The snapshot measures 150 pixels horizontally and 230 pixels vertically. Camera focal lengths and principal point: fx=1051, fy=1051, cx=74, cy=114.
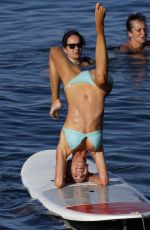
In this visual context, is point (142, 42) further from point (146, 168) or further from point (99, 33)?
point (99, 33)

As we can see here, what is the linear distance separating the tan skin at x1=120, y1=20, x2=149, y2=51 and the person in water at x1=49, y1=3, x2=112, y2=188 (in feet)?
23.1

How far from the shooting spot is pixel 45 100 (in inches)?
619

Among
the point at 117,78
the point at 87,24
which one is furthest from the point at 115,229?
the point at 87,24

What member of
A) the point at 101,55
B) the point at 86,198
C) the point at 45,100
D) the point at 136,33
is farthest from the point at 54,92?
the point at 136,33

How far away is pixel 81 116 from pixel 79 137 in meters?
0.23

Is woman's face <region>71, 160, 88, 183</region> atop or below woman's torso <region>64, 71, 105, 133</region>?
below

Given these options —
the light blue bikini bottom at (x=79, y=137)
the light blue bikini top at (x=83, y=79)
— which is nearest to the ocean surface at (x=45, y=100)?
the light blue bikini bottom at (x=79, y=137)

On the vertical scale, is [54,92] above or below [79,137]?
above

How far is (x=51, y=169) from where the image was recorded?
37.9 feet

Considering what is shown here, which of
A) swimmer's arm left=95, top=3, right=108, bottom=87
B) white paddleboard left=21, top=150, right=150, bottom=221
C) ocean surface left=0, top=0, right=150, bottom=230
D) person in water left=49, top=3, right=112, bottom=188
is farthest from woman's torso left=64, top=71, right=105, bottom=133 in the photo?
ocean surface left=0, top=0, right=150, bottom=230

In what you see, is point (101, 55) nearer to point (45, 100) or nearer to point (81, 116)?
point (81, 116)

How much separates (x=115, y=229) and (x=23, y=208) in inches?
58.6

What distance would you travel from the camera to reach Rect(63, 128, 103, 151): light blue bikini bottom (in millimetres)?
10578

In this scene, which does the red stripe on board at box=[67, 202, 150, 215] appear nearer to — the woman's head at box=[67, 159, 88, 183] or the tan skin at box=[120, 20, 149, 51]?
the woman's head at box=[67, 159, 88, 183]
